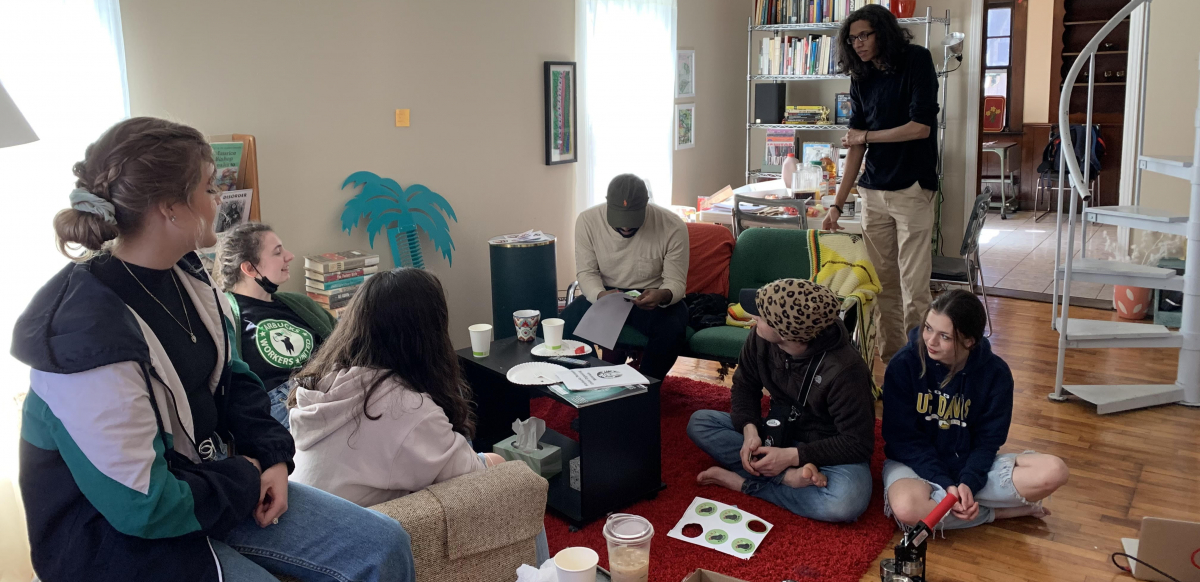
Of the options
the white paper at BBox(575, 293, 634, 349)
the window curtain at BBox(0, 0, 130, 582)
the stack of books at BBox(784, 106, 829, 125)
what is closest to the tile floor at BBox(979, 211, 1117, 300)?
the stack of books at BBox(784, 106, 829, 125)

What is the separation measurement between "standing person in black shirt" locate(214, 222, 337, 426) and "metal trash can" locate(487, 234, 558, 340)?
158 cm

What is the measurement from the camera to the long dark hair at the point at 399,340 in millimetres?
2094

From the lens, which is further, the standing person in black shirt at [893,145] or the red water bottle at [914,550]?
the standing person in black shirt at [893,145]

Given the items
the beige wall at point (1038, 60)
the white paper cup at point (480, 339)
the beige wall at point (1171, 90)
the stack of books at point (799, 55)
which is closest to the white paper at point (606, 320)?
the white paper cup at point (480, 339)

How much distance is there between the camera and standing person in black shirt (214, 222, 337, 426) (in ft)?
8.95

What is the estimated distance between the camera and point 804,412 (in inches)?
118

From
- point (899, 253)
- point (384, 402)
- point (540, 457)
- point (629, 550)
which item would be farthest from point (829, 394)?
point (899, 253)

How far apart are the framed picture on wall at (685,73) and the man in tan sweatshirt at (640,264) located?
7.41ft

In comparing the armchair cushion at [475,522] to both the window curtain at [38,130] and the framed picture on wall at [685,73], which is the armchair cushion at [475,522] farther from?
the framed picture on wall at [685,73]

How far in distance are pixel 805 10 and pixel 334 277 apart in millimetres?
4089

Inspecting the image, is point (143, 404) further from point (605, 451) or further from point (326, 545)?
point (605, 451)

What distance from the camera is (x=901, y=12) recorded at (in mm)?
5844

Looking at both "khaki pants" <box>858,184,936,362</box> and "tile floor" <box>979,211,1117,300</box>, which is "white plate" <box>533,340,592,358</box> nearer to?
"khaki pants" <box>858,184,936,362</box>

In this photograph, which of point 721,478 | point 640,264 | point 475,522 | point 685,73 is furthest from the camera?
point 685,73
